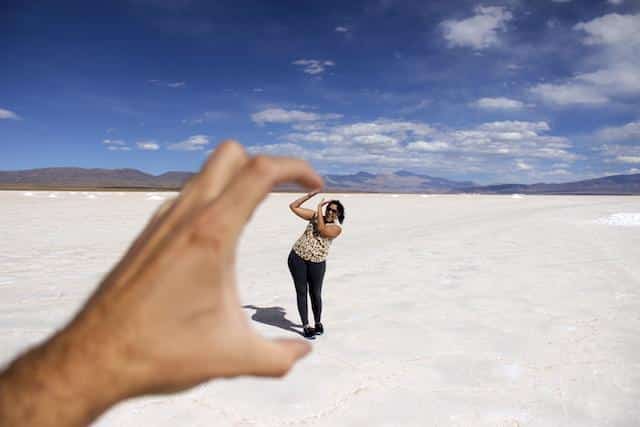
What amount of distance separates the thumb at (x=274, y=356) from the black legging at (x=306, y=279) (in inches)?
167

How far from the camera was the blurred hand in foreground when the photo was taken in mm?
746

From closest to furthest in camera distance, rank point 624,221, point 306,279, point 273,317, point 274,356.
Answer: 1. point 274,356
2. point 306,279
3. point 273,317
4. point 624,221

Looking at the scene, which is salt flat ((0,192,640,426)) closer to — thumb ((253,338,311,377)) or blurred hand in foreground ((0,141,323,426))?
thumb ((253,338,311,377))

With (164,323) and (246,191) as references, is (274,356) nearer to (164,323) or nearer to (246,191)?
(164,323)

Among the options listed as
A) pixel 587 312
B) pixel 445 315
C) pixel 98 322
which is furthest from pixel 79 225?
pixel 98 322

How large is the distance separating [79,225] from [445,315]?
51.8 ft

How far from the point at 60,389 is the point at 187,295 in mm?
260

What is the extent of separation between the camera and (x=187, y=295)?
0.81 m

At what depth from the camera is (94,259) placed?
392 inches

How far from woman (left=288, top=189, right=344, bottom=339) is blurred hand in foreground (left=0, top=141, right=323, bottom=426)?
4089 mm

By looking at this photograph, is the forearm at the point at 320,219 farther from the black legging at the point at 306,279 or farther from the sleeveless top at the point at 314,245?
the black legging at the point at 306,279

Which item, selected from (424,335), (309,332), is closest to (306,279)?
(309,332)

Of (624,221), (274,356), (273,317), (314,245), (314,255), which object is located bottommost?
(273,317)

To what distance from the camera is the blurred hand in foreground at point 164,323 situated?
29.4 inches
